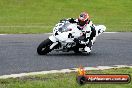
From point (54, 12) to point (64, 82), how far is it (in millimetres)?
37718

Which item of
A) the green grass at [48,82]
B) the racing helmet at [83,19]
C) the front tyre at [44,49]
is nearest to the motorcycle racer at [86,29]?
the racing helmet at [83,19]

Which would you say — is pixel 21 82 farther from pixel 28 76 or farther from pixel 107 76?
pixel 107 76

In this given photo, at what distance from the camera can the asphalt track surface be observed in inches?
502

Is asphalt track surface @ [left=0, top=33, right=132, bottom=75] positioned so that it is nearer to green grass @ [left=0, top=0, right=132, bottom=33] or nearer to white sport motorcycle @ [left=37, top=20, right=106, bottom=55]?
white sport motorcycle @ [left=37, top=20, right=106, bottom=55]

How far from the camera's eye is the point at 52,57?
1484 centimetres

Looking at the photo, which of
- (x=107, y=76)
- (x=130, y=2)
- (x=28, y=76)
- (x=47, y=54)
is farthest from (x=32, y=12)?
(x=107, y=76)

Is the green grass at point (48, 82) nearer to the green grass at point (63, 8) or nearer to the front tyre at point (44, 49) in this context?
the front tyre at point (44, 49)

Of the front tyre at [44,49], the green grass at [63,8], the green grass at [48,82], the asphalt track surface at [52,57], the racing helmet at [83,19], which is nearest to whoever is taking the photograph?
the green grass at [48,82]

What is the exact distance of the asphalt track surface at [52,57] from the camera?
41.9 feet

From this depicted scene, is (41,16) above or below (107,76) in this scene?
below

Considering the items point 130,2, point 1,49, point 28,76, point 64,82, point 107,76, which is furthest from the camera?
point 130,2

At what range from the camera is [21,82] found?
9930 mm

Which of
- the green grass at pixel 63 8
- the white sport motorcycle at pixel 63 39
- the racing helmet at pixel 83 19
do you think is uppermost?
the racing helmet at pixel 83 19

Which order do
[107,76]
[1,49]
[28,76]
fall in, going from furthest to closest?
[1,49], [28,76], [107,76]
